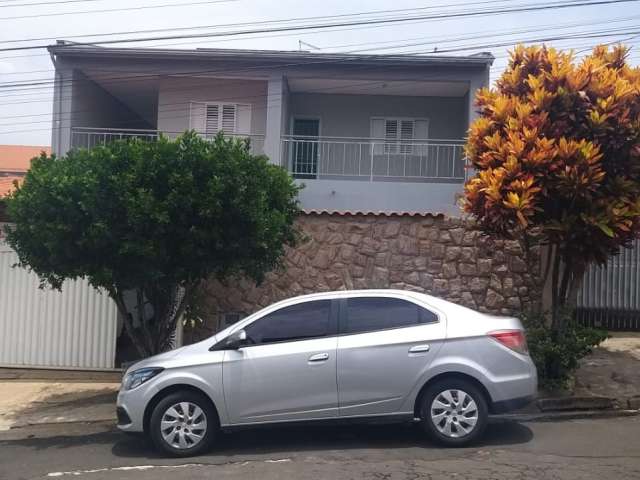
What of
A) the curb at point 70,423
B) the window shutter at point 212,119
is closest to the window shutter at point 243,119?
the window shutter at point 212,119

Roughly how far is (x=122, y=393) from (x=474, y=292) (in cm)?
586

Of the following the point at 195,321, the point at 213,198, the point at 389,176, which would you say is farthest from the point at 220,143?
the point at 389,176

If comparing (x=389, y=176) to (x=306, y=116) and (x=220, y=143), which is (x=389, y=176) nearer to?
(x=306, y=116)

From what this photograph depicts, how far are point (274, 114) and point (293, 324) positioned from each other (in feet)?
28.4

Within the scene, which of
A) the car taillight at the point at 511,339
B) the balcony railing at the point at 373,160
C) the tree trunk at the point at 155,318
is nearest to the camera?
the car taillight at the point at 511,339

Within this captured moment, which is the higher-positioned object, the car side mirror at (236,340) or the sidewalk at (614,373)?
the car side mirror at (236,340)

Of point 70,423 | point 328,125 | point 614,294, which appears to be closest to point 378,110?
point 328,125

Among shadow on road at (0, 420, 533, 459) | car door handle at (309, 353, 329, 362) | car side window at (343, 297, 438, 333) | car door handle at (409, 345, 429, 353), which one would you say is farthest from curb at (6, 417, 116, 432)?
car door handle at (409, 345, 429, 353)

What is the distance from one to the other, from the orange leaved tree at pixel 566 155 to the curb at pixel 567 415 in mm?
1857

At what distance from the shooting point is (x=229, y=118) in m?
16.1

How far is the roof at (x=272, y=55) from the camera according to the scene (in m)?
14.6

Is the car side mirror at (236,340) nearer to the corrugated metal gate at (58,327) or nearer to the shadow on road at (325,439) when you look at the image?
the shadow on road at (325,439)

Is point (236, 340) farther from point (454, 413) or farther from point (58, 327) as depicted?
point (58, 327)

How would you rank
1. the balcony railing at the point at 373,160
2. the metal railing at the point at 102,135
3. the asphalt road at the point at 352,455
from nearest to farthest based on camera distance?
the asphalt road at the point at 352,455, the metal railing at the point at 102,135, the balcony railing at the point at 373,160
